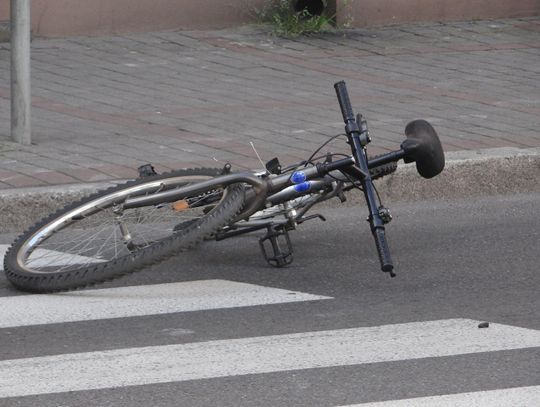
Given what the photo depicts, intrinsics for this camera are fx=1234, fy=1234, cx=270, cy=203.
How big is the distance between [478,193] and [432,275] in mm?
1846

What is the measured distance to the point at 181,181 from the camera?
534 centimetres

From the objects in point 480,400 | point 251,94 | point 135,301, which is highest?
point 480,400

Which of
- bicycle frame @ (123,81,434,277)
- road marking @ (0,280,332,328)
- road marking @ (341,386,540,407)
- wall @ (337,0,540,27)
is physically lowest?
road marking @ (0,280,332,328)

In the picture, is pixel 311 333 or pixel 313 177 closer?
pixel 311 333

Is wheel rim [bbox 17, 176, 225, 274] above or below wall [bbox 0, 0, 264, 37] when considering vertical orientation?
above

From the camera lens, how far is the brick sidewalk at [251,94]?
296 inches

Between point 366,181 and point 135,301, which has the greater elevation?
point 366,181

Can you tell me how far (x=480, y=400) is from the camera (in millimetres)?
3973

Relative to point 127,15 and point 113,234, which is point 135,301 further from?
point 127,15

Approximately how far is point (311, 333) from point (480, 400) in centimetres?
91

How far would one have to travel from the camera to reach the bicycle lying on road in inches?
200

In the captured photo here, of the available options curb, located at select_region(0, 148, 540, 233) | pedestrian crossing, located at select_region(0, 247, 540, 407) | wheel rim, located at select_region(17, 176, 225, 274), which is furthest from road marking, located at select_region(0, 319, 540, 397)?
curb, located at select_region(0, 148, 540, 233)

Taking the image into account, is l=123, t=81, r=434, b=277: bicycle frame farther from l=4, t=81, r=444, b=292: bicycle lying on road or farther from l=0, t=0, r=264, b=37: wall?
l=0, t=0, r=264, b=37: wall

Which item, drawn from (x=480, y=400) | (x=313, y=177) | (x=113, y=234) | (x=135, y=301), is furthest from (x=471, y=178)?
(x=480, y=400)
